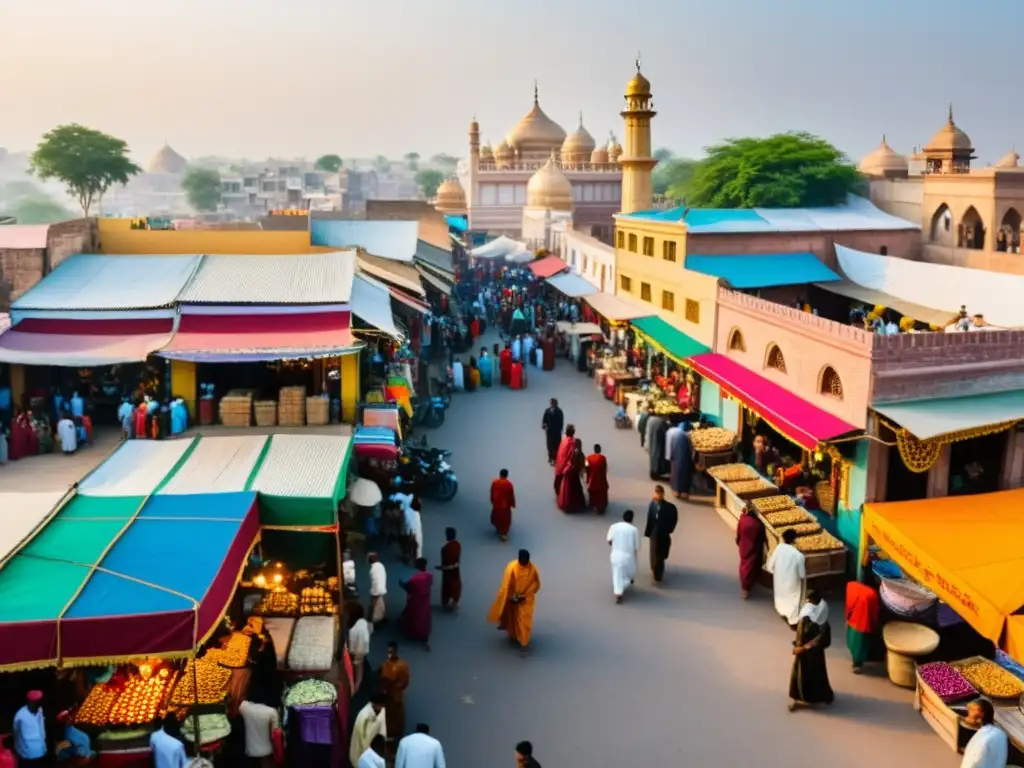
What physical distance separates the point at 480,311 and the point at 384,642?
20.1m

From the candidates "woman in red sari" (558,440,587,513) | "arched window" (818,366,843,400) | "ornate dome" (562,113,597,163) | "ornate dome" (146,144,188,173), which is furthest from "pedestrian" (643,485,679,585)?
"ornate dome" (146,144,188,173)

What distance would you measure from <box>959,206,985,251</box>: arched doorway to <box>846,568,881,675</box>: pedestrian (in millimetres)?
16740

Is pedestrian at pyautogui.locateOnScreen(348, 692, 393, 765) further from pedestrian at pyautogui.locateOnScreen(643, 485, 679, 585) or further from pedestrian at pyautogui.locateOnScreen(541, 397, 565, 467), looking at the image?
pedestrian at pyautogui.locateOnScreen(541, 397, 565, 467)

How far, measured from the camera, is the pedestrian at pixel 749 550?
1031cm

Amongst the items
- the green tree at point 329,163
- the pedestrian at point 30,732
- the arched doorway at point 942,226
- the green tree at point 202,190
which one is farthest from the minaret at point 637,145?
the green tree at point 329,163

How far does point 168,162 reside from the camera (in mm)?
175125

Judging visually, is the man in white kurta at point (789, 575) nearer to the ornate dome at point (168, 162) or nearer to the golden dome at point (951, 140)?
the golden dome at point (951, 140)

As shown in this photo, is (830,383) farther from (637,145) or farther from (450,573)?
(637,145)

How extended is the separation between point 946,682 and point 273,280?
1005cm

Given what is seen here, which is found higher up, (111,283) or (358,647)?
(111,283)

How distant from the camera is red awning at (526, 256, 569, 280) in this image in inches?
1225

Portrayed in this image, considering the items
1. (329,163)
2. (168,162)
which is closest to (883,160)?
(329,163)

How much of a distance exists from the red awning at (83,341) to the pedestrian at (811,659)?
840cm

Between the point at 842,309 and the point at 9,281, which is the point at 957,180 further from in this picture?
the point at 9,281
